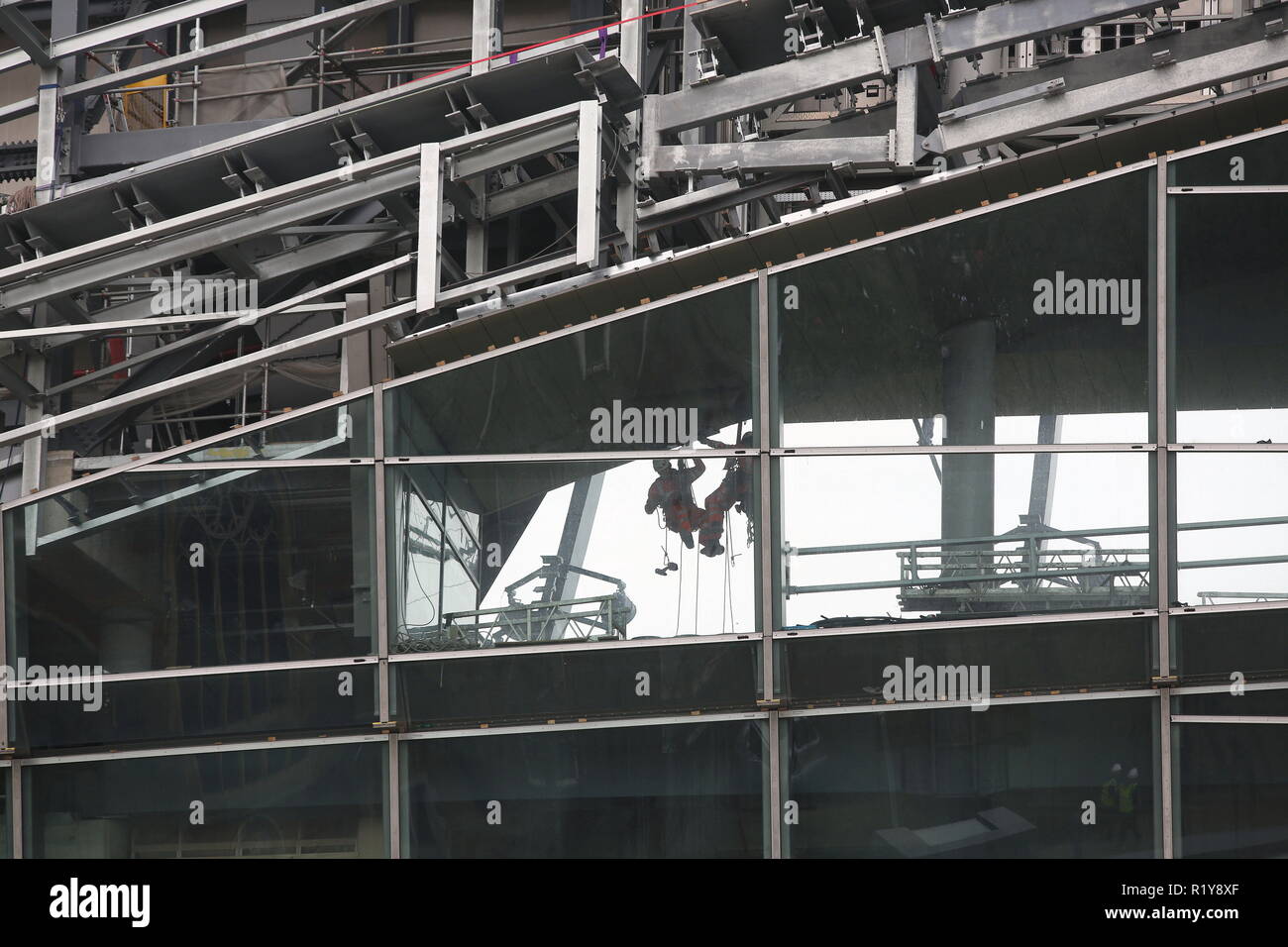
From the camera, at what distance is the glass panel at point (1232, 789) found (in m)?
13.3

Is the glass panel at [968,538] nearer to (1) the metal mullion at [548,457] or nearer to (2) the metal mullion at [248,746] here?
(1) the metal mullion at [548,457]

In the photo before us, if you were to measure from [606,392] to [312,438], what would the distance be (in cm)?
272

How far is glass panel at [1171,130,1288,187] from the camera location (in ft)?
47.3

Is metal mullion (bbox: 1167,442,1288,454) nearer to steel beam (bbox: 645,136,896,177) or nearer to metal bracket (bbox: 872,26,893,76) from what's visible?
steel beam (bbox: 645,136,896,177)

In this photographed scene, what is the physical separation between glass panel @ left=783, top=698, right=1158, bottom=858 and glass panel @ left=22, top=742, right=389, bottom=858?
382 cm

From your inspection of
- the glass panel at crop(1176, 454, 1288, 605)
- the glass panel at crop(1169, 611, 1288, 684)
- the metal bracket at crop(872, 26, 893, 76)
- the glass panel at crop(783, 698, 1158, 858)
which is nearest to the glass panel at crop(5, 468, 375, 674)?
the glass panel at crop(783, 698, 1158, 858)

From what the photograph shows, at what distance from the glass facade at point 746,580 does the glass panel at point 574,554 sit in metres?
0.03

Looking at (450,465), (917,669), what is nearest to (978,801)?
(917,669)

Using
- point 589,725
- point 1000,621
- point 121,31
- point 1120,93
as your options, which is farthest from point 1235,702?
point 121,31

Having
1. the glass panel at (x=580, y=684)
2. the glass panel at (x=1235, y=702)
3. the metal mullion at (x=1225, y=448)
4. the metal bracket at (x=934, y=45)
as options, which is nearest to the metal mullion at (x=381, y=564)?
the glass panel at (x=580, y=684)

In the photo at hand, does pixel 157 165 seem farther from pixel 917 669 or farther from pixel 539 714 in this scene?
pixel 917 669

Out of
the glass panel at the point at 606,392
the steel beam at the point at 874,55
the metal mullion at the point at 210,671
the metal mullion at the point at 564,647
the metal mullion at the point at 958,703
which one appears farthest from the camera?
the steel beam at the point at 874,55
